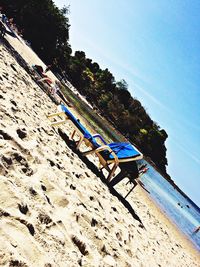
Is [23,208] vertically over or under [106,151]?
under

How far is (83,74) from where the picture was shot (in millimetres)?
80188

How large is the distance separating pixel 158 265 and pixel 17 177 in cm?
430

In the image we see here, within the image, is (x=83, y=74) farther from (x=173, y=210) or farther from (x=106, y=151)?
(x=106, y=151)

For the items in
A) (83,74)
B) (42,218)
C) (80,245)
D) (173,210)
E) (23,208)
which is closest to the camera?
(23,208)

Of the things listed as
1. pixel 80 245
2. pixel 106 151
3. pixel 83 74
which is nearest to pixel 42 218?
pixel 80 245

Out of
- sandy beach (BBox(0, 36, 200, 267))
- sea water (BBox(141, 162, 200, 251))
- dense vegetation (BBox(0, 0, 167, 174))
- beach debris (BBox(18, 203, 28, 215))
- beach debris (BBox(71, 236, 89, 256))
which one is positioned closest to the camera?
sandy beach (BBox(0, 36, 200, 267))

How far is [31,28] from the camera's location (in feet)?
174

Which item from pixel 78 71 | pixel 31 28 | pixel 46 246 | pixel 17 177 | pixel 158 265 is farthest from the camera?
pixel 78 71

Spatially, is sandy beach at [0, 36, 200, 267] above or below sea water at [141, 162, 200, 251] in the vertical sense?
above

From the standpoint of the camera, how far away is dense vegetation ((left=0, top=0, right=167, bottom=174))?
170ft

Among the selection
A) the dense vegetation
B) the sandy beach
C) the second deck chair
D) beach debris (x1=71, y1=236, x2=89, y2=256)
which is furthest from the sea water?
the dense vegetation

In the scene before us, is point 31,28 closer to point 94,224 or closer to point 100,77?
point 100,77

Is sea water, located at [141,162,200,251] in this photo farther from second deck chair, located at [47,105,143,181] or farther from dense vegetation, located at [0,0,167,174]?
dense vegetation, located at [0,0,167,174]

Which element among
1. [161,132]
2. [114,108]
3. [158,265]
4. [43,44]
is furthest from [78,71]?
[158,265]
